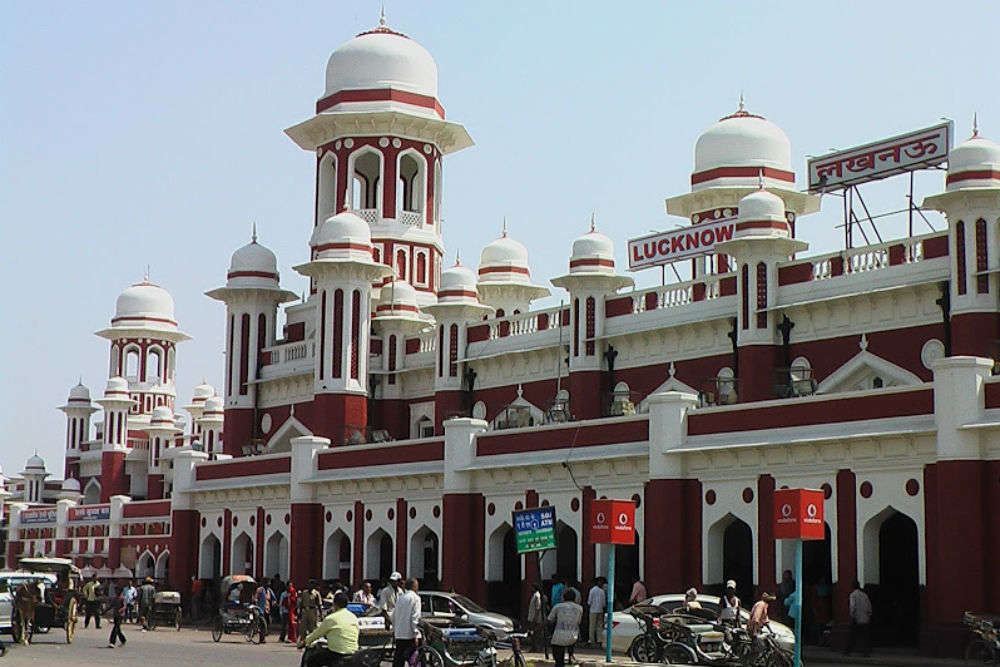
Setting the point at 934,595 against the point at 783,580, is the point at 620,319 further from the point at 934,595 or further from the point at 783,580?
the point at 934,595

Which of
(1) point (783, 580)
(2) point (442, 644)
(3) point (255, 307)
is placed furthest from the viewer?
(3) point (255, 307)

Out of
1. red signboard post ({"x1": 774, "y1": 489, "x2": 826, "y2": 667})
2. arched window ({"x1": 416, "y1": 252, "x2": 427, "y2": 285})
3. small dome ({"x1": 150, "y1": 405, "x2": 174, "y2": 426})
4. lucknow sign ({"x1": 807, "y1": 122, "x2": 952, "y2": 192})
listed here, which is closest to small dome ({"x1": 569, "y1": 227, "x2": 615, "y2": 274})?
lucknow sign ({"x1": 807, "y1": 122, "x2": 952, "y2": 192})

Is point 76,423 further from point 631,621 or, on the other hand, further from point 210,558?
point 631,621

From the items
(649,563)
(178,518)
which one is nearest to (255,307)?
(178,518)

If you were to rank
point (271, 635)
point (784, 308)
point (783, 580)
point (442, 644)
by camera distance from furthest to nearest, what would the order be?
point (271, 635)
point (784, 308)
point (783, 580)
point (442, 644)

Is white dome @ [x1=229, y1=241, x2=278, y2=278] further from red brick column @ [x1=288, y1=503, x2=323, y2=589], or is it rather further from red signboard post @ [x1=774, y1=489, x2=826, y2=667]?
red signboard post @ [x1=774, y1=489, x2=826, y2=667]

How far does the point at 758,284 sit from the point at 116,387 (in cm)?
4861

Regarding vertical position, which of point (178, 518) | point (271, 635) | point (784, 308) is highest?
point (784, 308)

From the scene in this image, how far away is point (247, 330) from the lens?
56.1 m

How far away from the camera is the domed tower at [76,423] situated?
85.9 meters

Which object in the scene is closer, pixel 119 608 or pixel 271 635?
pixel 119 608

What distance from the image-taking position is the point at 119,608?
119 ft

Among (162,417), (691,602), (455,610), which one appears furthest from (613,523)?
(162,417)

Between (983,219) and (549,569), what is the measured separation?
1353cm
